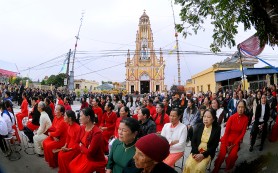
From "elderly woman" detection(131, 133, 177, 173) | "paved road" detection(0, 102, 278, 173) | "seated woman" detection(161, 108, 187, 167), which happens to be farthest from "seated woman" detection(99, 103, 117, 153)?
"elderly woman" detection(131, 133, 177, 173)

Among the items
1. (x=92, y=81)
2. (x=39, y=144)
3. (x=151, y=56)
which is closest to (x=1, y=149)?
(x=39, y=144)

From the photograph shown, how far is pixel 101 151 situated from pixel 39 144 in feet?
9.96

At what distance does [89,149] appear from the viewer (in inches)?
150

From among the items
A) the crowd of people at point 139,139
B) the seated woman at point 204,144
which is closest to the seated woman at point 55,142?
the crowd of people at point 139,139

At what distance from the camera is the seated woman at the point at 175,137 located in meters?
4.46

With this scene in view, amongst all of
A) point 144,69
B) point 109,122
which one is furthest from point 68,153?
point 144,69

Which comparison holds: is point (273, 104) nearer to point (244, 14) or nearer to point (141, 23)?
point (244, 14)

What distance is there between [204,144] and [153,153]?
2742mm

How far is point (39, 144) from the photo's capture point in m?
6.29

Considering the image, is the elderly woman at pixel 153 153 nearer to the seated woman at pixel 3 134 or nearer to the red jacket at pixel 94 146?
the red jacket at pixel 94 146

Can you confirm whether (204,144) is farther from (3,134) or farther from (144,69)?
(144,69)

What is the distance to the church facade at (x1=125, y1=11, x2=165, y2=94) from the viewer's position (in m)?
53.2

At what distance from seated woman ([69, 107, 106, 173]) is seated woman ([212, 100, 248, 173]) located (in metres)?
2.24

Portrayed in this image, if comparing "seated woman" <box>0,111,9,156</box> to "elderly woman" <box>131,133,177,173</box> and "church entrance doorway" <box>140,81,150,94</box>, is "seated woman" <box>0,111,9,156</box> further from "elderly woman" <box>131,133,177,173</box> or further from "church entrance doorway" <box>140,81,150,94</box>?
"church entrance doorway" <box>140,81,150,94</box>
